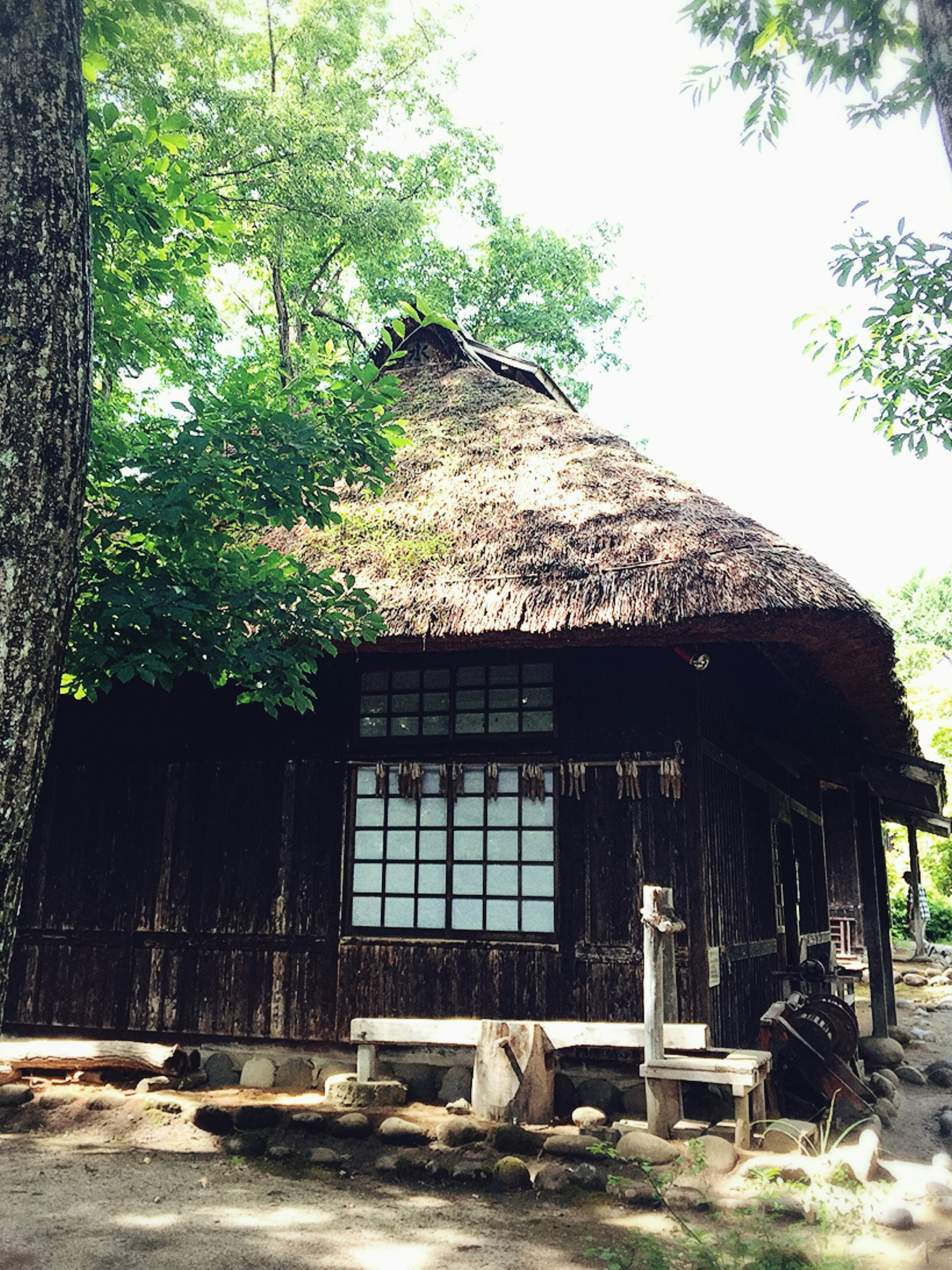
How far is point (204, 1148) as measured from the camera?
6.26 metres

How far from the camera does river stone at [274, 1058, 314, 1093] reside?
24.9ft

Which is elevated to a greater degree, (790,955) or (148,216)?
(148,216)

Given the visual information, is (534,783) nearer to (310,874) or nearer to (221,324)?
(310,874)

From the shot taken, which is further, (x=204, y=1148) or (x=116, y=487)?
(x=204, y=1148)

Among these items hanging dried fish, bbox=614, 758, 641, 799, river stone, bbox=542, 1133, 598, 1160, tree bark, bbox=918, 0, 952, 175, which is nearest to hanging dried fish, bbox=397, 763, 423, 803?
hanging dried fish, bbox=614, 758, 641, 799

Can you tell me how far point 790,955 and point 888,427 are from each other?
6.14 m

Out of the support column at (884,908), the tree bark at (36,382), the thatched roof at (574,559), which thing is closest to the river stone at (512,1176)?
the thatched roof at (574,559)

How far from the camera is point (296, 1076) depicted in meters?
7.64

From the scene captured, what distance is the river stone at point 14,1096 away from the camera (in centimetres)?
703

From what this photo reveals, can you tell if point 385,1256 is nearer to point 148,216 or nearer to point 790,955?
point 148,216

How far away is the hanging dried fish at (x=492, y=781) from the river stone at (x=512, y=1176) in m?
2.76

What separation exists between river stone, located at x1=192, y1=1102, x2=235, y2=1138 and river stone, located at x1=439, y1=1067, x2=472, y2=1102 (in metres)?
1.50

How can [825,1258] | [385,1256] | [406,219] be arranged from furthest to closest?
[406,219], [385,1256], [825,1258]

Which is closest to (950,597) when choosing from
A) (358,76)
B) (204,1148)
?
(358,76)
